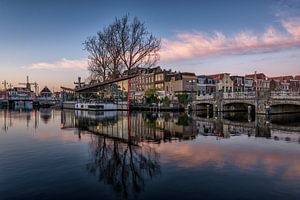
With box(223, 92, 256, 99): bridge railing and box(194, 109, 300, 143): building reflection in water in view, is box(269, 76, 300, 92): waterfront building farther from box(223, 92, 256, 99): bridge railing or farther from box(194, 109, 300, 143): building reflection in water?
box(194, 109, 300, 143): building reflection in water

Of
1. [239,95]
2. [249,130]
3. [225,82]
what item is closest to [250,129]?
[249,130]

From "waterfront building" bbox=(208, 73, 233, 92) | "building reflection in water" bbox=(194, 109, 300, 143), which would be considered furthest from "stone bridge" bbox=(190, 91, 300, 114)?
"waterfront building" bbox=(208, 73, 233, 92)

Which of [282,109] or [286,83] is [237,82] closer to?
[286,83]

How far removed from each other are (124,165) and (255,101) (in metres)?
36.2

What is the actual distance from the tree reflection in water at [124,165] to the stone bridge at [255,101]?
98.7 ft

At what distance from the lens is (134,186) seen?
745 centimetres

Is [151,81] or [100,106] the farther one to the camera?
[151,81]

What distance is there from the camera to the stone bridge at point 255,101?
3752 cm

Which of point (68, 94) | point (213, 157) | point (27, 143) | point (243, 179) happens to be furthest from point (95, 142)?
point (68, 94)

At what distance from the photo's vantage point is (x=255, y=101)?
4141 cm

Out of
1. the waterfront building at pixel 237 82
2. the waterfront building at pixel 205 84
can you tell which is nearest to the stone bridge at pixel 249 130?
the waterfront building at pixel 205 84

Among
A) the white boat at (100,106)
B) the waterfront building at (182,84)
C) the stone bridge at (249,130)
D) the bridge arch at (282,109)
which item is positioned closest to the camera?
the stone bridge at (249,130)

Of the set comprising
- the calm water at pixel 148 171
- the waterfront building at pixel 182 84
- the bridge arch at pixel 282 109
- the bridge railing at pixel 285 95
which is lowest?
the calm water at pixel 148 171

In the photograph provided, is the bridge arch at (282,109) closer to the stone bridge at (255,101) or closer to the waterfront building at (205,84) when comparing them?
the stone bridge at (255,101)
